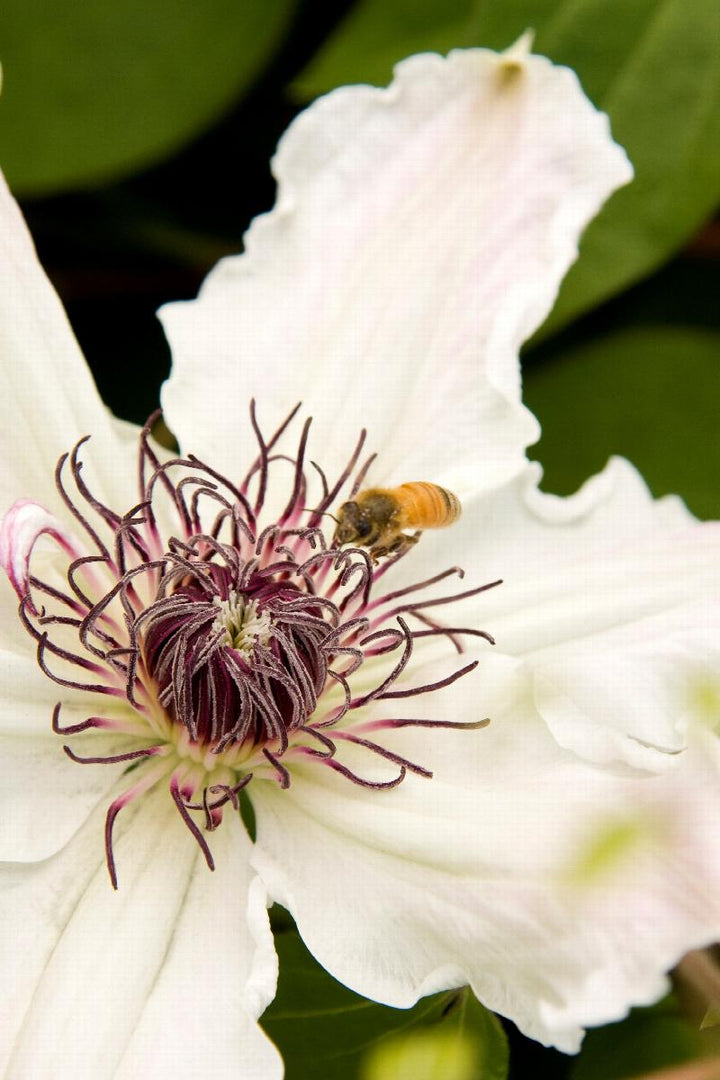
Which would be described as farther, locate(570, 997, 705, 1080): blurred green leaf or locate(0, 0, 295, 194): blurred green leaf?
locate(0, 0, 295, 194): blurred green leaf

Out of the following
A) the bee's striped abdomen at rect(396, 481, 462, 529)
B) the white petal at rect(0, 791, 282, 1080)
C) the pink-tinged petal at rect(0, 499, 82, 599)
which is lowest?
the white petal at rect(0, 791, 282, 1080)

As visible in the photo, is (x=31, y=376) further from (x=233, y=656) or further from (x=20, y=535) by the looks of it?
(x=233, y=656)

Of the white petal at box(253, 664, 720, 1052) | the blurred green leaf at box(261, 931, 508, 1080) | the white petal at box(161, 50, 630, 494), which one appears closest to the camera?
the white petal at box(253, 664, 720, 1052)

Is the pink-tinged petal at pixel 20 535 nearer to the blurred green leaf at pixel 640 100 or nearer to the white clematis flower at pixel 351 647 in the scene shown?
the white clematis flower at pixel 351 647

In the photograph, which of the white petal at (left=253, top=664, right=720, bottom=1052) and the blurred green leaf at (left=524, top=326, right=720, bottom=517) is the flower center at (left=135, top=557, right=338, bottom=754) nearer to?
the white petal at (left=253, top=664, right=720, bottom=1052)

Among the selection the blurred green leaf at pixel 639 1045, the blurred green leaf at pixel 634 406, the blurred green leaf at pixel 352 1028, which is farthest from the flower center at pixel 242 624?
the blurred green leaf at pixel 634 406

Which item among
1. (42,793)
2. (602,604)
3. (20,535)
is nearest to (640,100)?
(602,604)

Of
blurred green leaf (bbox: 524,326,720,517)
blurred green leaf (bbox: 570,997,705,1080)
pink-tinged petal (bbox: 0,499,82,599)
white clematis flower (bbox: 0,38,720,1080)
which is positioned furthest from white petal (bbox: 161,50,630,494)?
blurred green leaf (bbox: 570,997,705,1080)

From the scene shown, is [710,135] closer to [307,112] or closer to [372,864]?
[307,112]
